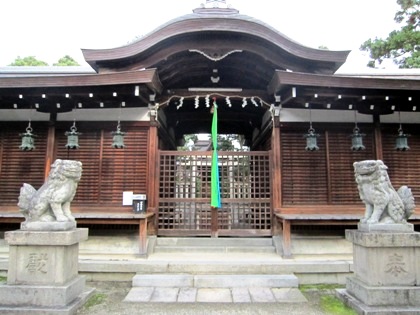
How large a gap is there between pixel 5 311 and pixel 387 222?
5.43 metres

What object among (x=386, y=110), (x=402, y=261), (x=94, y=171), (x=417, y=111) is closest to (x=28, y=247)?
(x=94, y=171)

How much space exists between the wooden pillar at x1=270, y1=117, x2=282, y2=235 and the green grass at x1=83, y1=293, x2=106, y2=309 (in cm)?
401

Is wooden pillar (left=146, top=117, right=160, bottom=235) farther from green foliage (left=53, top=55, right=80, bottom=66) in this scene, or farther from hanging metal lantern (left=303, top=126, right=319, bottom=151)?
green foliage (left=53, top=55, right=80, bottom=66)

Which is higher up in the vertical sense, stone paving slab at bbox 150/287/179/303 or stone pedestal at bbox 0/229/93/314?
stone pedestal at bbox 0/229/93/314

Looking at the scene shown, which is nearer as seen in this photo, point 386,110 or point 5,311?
point 5,311

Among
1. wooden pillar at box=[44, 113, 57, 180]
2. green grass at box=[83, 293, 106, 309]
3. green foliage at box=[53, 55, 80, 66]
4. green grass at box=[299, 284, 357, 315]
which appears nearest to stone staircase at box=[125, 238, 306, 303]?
green grass at box=[299, 284, 357, 315]

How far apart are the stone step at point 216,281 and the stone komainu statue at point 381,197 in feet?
5.94

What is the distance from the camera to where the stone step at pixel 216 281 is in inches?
204

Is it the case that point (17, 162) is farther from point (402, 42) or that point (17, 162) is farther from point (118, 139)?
point (402, 42)

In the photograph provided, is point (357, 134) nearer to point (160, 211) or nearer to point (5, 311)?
point (160, 211)

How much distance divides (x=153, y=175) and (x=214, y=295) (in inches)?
128

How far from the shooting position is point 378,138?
7301 millimetres

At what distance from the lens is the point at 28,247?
14.0 feet

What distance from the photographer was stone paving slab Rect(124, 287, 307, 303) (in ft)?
15.1
